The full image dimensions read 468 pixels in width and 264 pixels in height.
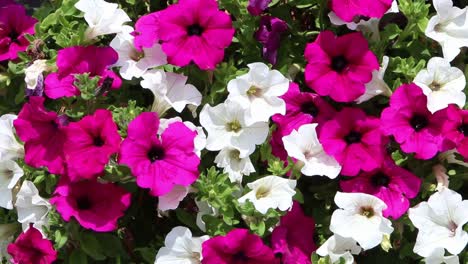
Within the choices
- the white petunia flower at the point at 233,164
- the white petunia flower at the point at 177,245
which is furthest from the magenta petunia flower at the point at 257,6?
the white petunia flower at the point at 177,245

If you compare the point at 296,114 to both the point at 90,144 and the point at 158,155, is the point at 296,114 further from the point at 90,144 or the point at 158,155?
the point at 90,144

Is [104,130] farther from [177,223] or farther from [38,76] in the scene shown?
[177,223]

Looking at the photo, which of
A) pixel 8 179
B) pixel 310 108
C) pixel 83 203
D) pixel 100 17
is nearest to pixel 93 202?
pixel 83 203

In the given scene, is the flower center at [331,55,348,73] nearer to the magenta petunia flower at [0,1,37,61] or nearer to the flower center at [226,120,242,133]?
the flower center at [226,120,242,133]

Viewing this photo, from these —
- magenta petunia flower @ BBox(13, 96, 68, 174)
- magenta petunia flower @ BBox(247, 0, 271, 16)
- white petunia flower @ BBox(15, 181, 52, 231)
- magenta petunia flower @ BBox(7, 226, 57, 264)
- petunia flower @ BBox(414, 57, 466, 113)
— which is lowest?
magenta petunia flower @ BBox(7, 226, 57, 264)

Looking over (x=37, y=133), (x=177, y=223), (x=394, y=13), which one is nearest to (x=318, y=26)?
(x=394, y=13)

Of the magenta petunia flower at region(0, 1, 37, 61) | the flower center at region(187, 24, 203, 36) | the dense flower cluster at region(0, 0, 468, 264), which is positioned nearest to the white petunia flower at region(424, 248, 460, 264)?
the dense flower cluster at region(0, 0, 468, 264)
